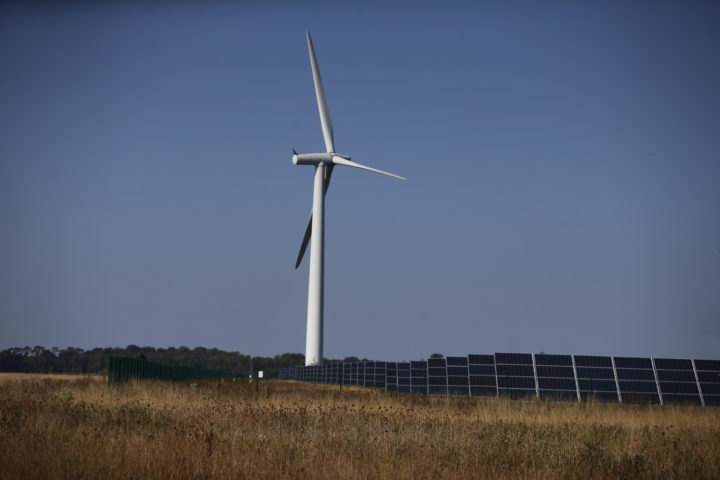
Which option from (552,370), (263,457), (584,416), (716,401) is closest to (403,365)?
(552,370)

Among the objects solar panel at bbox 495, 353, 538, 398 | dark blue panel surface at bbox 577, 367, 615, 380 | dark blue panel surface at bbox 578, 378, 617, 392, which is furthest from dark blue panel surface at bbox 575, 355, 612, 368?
solar panel at bbox 495, 353, 538, 398

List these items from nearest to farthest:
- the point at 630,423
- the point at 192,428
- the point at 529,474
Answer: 1. the point at 529,474
2. the point at 192,428
3. the point at 630,423

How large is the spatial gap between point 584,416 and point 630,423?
2.25m

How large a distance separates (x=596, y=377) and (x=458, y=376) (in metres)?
7.86

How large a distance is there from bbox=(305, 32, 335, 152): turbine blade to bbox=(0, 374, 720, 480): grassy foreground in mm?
37344

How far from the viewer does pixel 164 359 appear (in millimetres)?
154625

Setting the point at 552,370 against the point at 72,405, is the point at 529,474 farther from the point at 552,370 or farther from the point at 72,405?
the point at 552,370

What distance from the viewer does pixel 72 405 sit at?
59.3ft

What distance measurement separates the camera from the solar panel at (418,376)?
129 feet

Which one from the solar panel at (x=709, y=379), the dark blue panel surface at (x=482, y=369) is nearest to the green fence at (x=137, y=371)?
the dark blue panel surface at (x=482, y=369)

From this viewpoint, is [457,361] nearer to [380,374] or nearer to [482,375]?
[482,375]

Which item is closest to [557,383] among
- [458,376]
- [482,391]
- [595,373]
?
[595,373]

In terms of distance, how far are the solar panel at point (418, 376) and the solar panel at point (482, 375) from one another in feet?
17.5

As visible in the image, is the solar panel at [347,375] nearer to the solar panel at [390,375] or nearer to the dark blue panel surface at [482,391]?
the solar panel at [390,375]
